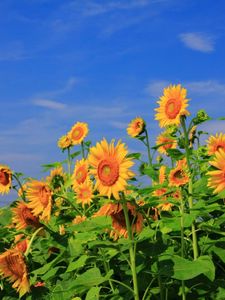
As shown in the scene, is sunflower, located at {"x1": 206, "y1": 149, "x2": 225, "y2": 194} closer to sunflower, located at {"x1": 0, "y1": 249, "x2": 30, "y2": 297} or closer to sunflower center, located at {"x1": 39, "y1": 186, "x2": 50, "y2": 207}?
sunflower center, located at {"x1": 39, "y1": 186, "x2": 50, "y2": 207}

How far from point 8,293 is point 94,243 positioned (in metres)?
2.19

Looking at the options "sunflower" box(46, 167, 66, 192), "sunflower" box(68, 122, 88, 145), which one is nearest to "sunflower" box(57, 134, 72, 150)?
"sunflower" box(68, 122, 88, 145)

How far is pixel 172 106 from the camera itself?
15.0 ft

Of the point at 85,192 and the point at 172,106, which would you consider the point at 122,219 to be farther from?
the point at 172,106

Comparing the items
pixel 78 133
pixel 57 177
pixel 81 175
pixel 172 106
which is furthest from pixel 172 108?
pixel 78 133

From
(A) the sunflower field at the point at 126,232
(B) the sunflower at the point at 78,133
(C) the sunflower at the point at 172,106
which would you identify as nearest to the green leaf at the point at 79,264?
(A) the sunflower field at the point at 126,232

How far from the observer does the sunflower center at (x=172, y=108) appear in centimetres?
451

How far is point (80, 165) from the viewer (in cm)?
443

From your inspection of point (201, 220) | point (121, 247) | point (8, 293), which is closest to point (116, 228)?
point (121, 247)

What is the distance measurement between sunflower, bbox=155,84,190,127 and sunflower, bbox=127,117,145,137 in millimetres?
1677

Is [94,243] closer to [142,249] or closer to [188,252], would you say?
[142,249]

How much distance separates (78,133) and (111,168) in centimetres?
410

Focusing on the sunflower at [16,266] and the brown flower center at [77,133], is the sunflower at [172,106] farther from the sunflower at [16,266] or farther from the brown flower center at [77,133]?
the brown flower center at [77,133]

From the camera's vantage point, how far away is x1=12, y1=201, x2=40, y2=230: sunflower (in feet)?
12.2
